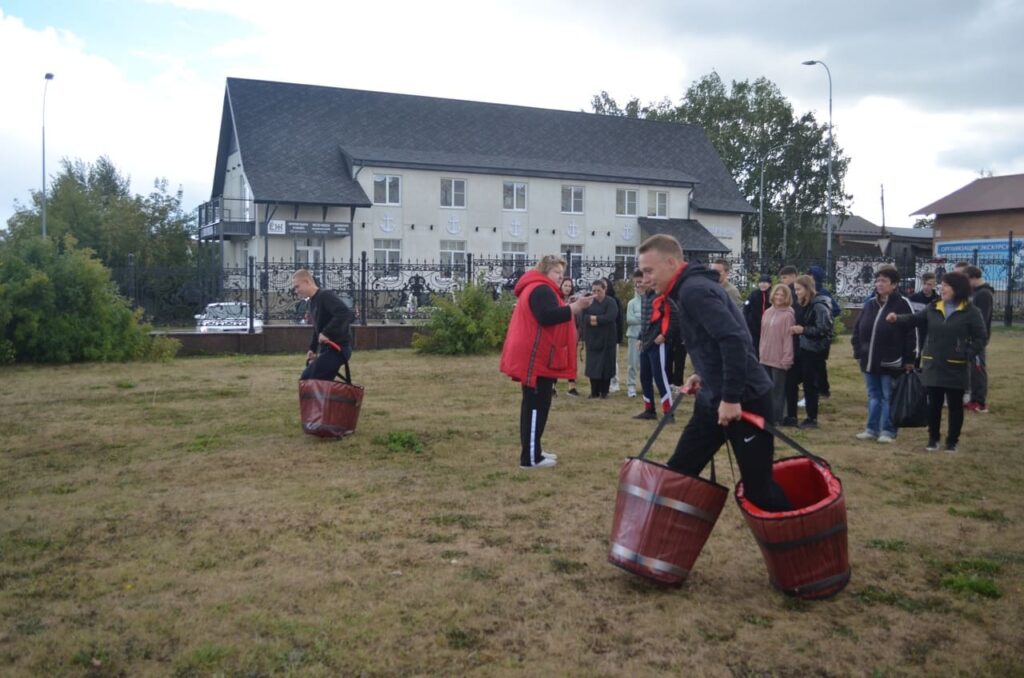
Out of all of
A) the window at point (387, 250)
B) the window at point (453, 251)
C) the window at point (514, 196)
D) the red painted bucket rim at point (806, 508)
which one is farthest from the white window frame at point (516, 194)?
the red painted bucket rim at point (806, 508)

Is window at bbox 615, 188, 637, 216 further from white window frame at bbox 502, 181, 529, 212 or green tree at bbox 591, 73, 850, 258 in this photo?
green tree at bbox 591, 73, 850, 258

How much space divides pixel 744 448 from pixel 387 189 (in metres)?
39.6

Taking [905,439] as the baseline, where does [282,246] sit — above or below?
above

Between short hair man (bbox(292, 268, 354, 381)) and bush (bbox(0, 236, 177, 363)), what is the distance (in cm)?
898

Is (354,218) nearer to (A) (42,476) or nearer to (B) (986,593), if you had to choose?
(A) (42,476)

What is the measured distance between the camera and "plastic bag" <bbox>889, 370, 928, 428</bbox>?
8.67 m

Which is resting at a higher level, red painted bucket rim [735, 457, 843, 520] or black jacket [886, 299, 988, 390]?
black jacket [886, 299, 988, 390]

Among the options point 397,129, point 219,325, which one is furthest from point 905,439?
point 397,129

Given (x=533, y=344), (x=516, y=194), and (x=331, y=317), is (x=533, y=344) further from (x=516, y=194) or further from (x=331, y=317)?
(x=516, y=194)

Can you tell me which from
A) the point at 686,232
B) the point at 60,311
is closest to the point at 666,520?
the point at 60,311

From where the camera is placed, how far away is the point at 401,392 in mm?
A: 13195

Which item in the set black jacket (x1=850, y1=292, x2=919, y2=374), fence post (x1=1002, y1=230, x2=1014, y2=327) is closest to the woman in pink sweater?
black jacket (x1=850, y1=292, x2=919, y2=374)

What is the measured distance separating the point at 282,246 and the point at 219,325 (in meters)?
22.2

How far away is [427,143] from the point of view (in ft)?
151
